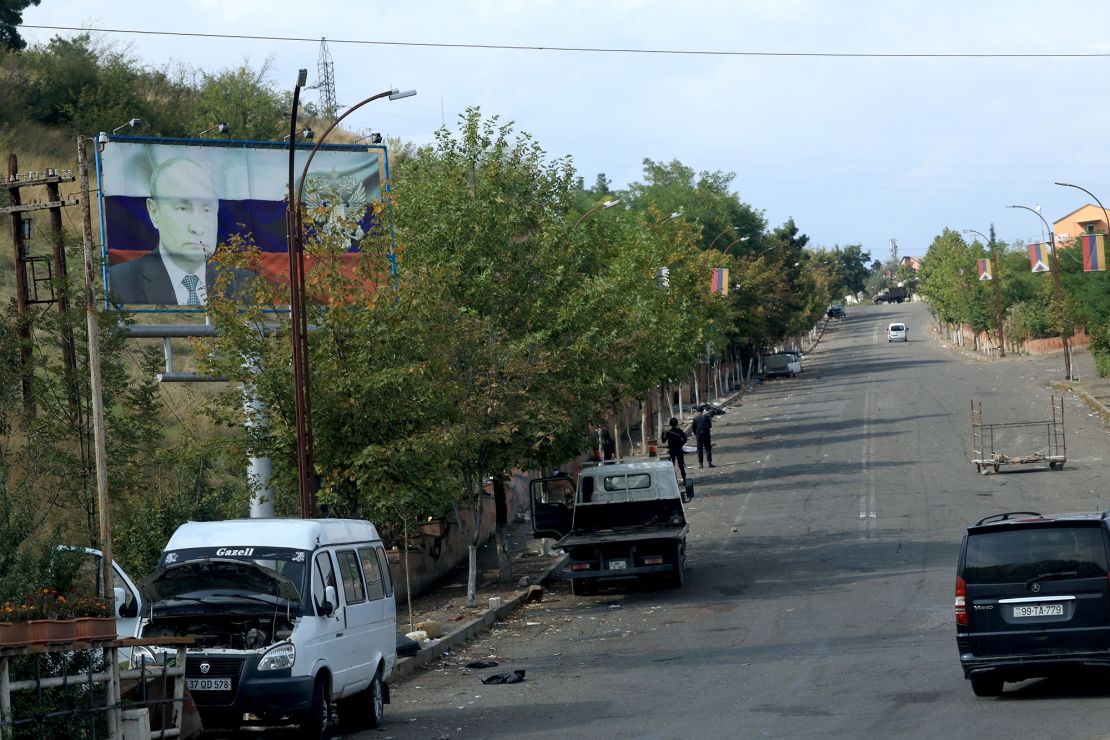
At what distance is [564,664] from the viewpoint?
17344 mm

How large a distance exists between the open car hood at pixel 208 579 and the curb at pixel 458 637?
3.09 m

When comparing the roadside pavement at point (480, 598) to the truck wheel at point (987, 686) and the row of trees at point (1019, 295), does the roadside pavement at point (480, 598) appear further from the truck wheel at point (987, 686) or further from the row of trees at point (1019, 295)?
the row of trees at point (1019, 295)

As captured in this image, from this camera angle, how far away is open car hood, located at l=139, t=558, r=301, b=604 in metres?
12.5

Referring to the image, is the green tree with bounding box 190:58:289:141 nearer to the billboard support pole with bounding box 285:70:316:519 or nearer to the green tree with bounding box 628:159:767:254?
the green tree with bounding box 628:159:767:254

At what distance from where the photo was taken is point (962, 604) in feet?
42.2

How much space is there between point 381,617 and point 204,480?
34.2 ft

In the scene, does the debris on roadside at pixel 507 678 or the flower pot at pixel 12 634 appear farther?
the debris on roadside at pixel 507 678

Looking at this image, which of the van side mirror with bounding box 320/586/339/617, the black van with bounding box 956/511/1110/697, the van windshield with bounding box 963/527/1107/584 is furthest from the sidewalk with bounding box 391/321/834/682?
the van windshield with bounding box 963/527/1107/584

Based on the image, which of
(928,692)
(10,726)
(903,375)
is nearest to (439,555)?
(928,692)

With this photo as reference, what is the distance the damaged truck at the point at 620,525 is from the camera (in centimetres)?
2320

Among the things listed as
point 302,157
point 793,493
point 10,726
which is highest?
point 302,157

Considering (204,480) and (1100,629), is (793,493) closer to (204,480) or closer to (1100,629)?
(204,480)

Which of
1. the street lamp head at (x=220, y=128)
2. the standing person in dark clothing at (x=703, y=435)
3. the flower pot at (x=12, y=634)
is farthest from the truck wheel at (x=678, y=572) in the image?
the standing person in dark clothing at (x=703, y=435)

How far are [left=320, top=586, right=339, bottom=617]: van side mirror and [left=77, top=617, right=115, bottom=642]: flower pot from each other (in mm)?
2864
